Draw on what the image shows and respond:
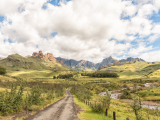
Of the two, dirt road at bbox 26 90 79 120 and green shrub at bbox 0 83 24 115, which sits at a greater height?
green shrub at bbox 0 83 24 115

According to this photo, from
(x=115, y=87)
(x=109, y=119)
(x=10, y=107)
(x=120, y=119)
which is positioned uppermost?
(x=10, y=107)

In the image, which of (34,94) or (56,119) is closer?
(56,119)

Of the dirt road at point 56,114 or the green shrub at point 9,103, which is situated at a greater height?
the green shrub at point 9,103

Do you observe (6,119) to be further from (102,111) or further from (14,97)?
(102,111)

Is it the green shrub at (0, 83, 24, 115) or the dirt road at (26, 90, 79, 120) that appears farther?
the dirt road at (26, 90, 79, 120)

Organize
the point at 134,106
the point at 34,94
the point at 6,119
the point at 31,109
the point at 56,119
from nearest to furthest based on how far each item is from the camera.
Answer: the point at 134,106 → the point at 6,119 → the point at 56,119 → the point at 31,109 → the point at 34,94

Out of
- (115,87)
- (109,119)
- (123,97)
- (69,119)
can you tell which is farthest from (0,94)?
(115,87)

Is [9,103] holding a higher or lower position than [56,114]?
higher

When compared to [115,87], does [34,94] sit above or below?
above

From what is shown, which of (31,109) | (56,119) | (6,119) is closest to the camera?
(6,119)

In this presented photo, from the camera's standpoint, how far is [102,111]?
20.2m

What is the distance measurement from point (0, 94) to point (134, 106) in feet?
76.5

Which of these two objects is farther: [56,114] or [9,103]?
[56,114]

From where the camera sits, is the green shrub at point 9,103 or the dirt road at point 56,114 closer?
the green shrub at point 9,103
